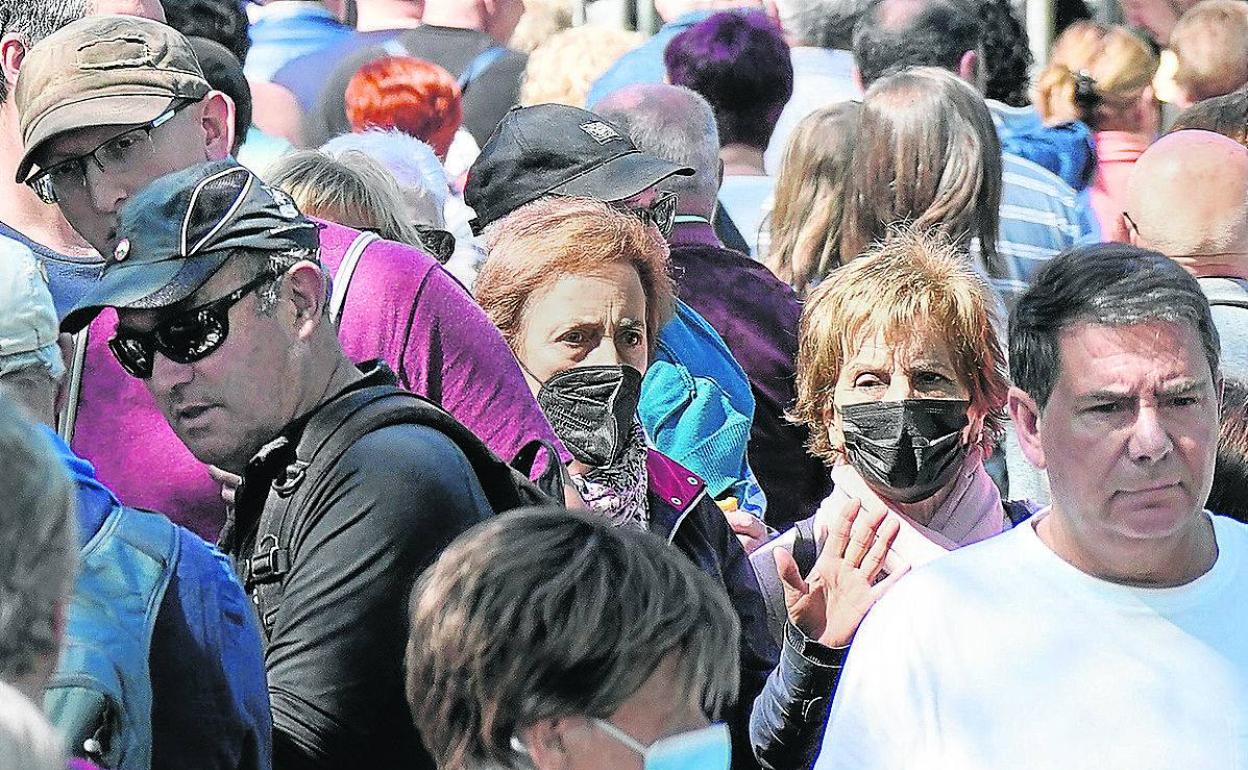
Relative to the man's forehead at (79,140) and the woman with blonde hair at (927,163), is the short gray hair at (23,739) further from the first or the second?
the woman with blonde hair at (927,163)

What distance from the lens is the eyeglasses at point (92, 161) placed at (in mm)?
3719

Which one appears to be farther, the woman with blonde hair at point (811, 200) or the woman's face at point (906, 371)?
the woman with blonde hair at point (811, 200)

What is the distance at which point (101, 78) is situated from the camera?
146 inches

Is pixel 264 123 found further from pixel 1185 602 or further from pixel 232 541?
pixel 1185 602

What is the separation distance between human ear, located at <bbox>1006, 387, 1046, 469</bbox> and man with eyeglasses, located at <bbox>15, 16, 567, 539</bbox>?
78cm

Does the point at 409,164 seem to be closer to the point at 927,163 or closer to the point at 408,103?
the point at 408,103

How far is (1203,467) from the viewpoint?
3.06m

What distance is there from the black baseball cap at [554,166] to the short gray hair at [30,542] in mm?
2523

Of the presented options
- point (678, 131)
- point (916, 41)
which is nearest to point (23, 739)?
point (678, 131)

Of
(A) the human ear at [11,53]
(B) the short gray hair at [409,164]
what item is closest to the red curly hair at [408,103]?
(B) the short gray hair at [409,164]

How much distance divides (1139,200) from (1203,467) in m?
2.23

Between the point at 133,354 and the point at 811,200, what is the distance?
268 cm

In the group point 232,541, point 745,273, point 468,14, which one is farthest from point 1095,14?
point 232,541

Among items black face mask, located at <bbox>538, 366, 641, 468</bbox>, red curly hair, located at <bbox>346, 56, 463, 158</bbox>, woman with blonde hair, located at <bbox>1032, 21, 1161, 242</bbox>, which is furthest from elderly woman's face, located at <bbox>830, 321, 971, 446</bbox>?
woman with blonde hair, located at <bbox>1032, 21, 1161, 242</bbox>
